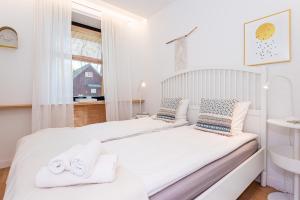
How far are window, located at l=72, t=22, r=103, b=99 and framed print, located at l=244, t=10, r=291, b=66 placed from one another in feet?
8.55

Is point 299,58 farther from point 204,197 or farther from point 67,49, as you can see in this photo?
point 67,49

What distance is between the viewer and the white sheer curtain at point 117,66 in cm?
305

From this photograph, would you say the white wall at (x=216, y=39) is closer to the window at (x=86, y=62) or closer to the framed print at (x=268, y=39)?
the framed print at (x=268, y=39)

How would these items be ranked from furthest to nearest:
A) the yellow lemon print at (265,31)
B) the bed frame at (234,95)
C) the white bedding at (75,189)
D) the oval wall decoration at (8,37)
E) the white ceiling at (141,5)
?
the white ceiling at (141,5) → the oval wall decoration at (8,37) → the yellow lemon print at (265,31) → the bed frame at (234,95) → the white bedding at (75,189)

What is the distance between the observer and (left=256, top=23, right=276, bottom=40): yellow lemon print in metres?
1.72

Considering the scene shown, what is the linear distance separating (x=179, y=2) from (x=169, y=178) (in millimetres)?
2844

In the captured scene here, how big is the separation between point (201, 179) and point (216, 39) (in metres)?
1.88

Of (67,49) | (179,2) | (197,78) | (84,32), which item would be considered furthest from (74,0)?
(197,78)

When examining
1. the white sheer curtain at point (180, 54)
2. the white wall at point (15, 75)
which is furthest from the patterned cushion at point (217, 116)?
the white wall at point (15, 75)

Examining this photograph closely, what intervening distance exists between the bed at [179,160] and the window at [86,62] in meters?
1.76

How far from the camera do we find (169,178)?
910 mm

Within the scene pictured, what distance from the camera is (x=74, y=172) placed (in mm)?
781

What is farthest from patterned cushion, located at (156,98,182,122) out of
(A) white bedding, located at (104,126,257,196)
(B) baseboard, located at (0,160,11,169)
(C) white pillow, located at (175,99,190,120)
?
(B) baseboard, located at (0,160,11,169)

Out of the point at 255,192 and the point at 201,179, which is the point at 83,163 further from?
the point at 255,192
